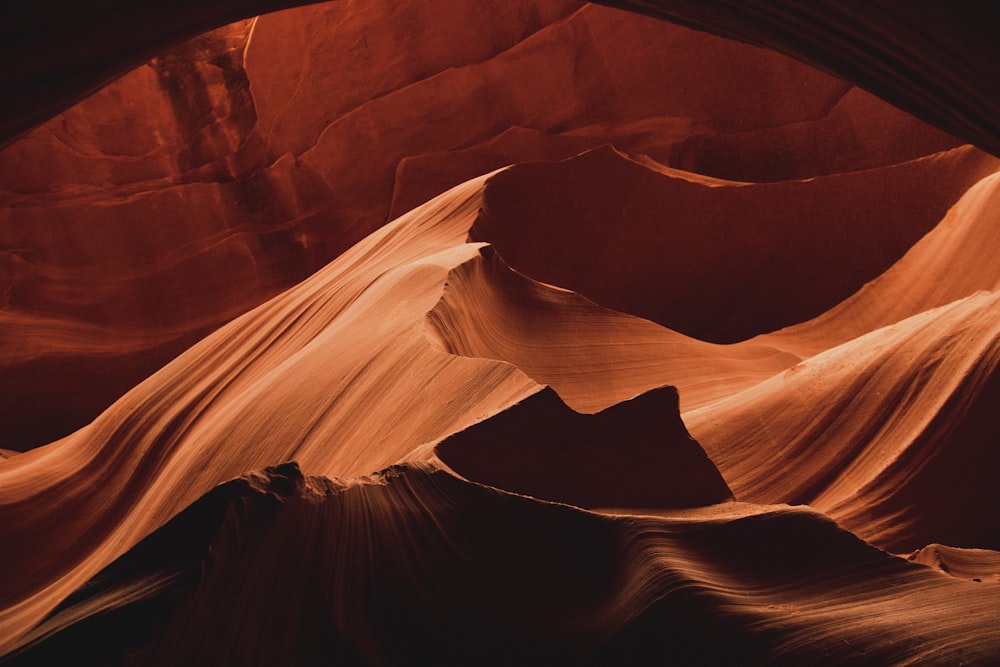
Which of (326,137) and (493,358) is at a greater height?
(326,137)

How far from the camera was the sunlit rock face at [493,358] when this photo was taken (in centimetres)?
190

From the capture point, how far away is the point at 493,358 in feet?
11.0

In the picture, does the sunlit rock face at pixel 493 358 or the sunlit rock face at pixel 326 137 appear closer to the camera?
the sunlit rock face at pixel 493 358

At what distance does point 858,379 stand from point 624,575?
1842 mm

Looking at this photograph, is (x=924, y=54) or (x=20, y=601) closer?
(x=924, y=54)

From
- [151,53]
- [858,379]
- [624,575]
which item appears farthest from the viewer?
[858,379]

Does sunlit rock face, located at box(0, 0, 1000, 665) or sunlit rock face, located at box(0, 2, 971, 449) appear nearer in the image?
sunlit rock face, located at box(0, 0, 1000, 665)

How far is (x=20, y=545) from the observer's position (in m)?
3.06

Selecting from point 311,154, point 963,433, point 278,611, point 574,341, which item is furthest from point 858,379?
point 311,154

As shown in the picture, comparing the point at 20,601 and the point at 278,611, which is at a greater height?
the point at 20,601

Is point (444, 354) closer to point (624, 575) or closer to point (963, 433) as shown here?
point (624, 575)

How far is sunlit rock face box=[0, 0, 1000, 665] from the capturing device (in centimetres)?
190

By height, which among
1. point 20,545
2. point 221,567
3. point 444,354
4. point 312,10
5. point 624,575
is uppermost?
point 312,10

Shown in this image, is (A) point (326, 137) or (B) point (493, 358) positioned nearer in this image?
(B) point (493, 358)
